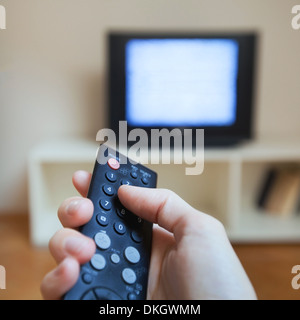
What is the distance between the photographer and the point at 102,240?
437 millimetres

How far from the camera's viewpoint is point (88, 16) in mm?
1594

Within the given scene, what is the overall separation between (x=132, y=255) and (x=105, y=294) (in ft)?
0.22

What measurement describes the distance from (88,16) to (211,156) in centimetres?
77

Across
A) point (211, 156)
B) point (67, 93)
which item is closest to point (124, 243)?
point (211, 156)

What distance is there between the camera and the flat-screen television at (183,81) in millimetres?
1457

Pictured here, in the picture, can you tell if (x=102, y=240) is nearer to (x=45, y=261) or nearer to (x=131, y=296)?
(x=131, y=296)

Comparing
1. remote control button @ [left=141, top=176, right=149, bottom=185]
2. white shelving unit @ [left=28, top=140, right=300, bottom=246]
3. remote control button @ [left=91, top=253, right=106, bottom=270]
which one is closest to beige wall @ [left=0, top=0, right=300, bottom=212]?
white shelving unit @ [left=28, top=140, right=300, bottom=246]

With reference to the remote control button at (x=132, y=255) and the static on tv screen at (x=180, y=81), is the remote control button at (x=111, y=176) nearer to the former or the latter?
the remote control button at (x=132, y=255)

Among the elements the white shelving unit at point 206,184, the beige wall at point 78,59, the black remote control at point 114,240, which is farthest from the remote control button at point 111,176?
the beige wall at point 78,59

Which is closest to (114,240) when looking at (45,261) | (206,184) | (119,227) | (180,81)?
(119,227)

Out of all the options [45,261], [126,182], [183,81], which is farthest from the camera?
[183,81]

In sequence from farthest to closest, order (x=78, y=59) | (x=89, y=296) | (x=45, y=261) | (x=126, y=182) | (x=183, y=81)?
(x=78, y=59) → (x=183, y=81) → (x=45, y=261) → (x=126, y=182) → (x=89, y=296)
